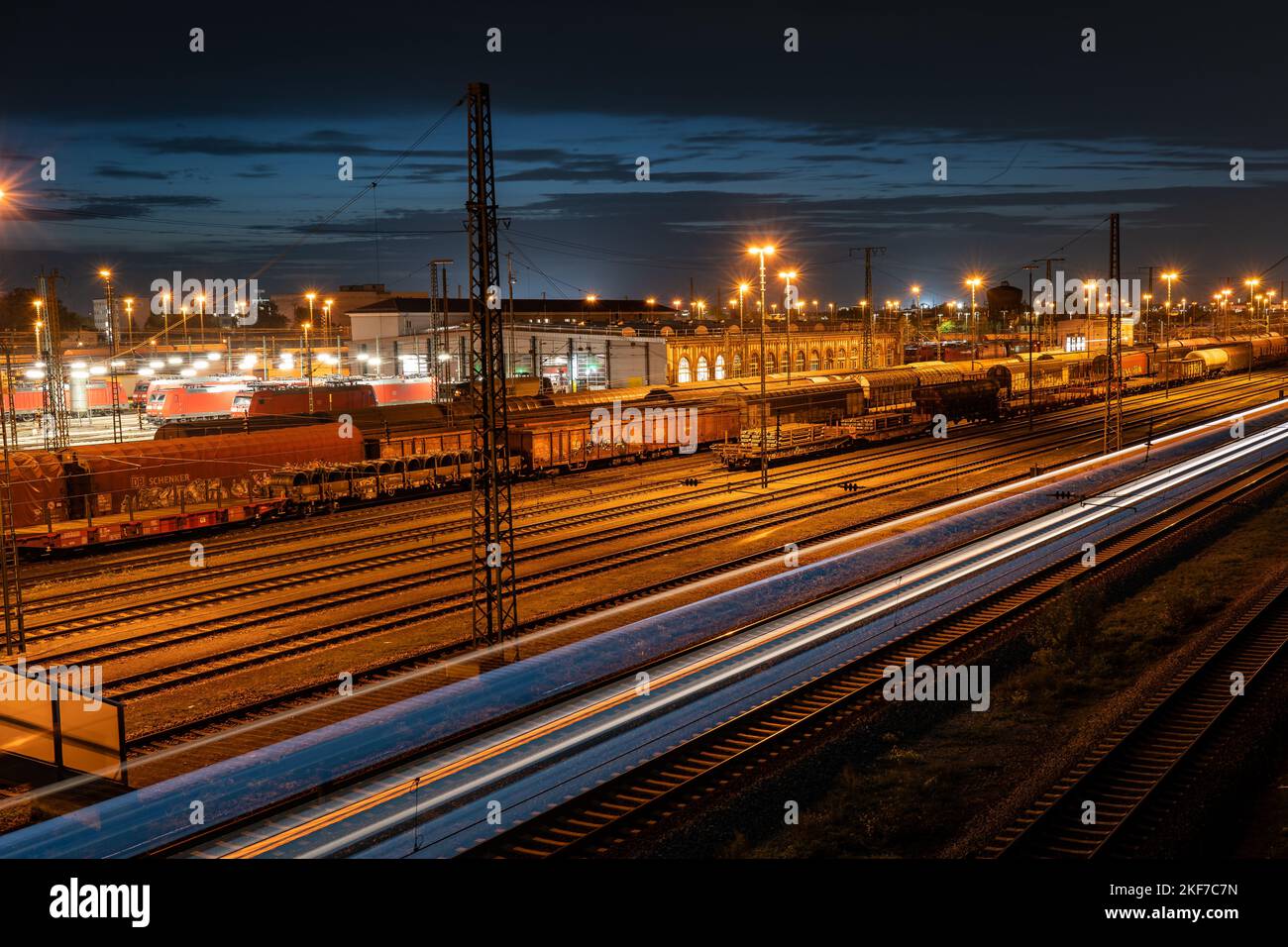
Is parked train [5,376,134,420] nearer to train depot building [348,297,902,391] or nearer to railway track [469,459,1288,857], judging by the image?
train depot building [348,297,902,391]

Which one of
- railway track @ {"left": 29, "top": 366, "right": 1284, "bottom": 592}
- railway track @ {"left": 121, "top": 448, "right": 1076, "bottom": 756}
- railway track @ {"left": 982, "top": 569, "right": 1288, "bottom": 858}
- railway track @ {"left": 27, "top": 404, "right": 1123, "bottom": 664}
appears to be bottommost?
railway track @ {"left": 982, "top": 569, "right": 1288, "bottom": 858}

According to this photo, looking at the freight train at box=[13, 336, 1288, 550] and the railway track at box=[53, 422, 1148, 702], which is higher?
the freight train at box=[13, 336, 1288, 550]

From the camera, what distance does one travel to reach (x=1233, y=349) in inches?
3819

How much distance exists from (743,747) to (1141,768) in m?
5.31

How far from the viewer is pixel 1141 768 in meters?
13.9

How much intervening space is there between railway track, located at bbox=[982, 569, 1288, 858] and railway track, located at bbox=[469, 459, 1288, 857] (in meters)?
3.44

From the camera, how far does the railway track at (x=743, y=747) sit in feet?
40.4

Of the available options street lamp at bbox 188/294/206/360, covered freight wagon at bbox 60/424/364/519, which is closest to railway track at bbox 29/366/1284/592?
covered freight wagon at bbox 60/424/364/519

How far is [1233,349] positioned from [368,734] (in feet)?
333

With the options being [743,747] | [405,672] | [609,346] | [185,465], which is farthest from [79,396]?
[743,747]

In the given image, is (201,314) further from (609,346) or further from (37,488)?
(37,488)

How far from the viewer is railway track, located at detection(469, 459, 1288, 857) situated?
1230cm

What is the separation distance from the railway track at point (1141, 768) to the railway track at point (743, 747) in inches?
135
